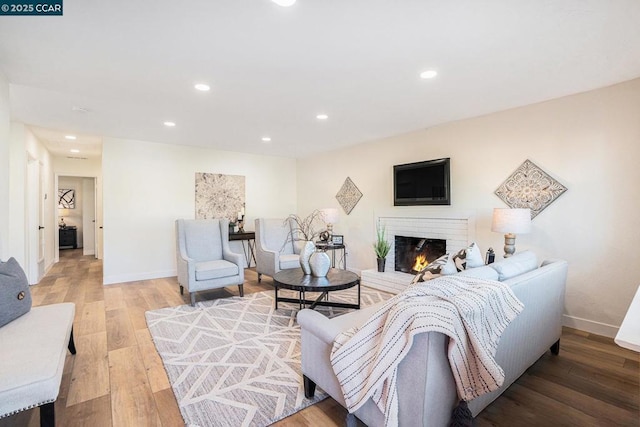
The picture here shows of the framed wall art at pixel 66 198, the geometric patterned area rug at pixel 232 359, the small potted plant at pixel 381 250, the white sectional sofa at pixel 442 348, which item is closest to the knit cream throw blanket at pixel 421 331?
the white sectional sofa at pixel 442 348

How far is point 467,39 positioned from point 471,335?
1.89 metres

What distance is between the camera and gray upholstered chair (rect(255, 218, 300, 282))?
4484 mm

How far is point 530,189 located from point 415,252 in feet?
5.79

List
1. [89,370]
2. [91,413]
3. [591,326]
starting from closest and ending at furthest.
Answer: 1. [91,413]
2. [89,370]
3. [591,326]

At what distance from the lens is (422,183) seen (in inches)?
170

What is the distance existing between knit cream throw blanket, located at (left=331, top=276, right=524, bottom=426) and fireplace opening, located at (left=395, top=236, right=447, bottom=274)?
9.36 ft

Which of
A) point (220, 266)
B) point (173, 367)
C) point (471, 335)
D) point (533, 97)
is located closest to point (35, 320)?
point (173, 367)

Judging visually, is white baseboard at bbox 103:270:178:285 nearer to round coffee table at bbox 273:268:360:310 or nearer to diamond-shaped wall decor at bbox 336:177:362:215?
round coffee table at bbox 273:268:360:310

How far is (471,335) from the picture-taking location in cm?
132

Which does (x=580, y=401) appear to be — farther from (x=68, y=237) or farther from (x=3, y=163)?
(x=68, y=237)

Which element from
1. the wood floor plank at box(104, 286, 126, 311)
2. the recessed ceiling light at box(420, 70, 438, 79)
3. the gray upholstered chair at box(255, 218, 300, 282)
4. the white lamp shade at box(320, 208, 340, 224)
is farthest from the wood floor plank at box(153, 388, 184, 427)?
the white lamp shade at box(320, 208, 340, 224)

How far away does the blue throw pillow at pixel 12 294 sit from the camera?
1900 mm

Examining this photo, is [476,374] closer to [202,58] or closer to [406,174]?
[202,58]

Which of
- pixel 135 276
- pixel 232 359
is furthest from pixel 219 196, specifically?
pixel 232 359
